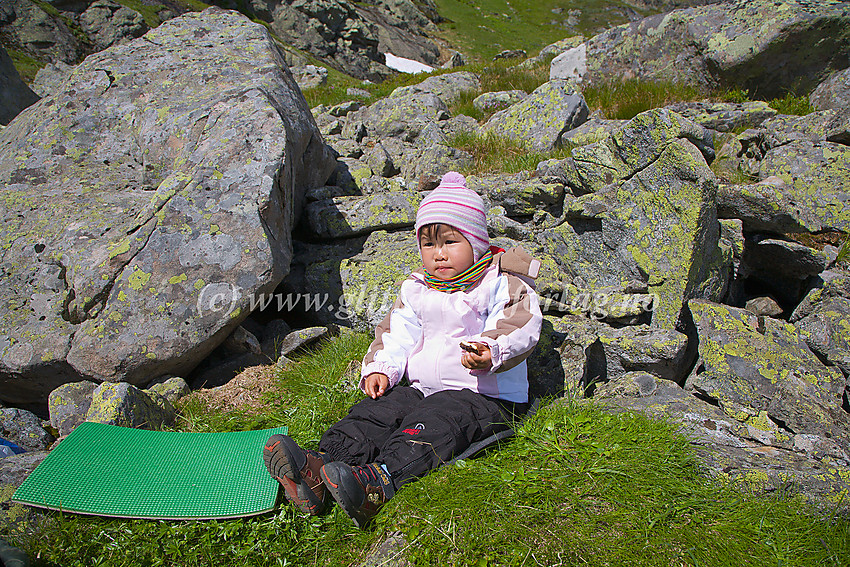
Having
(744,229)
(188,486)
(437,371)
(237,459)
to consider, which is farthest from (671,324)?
(188,486)

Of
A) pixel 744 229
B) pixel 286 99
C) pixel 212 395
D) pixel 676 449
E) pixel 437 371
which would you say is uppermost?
pixel 286 99

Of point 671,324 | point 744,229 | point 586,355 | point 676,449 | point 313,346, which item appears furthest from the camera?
point 744,229

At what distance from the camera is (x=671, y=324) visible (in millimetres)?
4695

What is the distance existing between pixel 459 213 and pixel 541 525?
2.16 m

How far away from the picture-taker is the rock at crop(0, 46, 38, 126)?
808 cm

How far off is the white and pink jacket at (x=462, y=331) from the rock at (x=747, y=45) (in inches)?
287

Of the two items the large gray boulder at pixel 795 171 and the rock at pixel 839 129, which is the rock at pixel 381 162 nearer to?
the large gray boulder at pixel 795 171

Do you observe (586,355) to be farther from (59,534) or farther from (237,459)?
(59,534)

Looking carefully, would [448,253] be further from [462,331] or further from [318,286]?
[318,286]

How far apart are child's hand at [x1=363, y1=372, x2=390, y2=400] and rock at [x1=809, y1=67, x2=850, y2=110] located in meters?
8.11

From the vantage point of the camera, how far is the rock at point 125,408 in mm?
3635

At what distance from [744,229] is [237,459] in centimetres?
568

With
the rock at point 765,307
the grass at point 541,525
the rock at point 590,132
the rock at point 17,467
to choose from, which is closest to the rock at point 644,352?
the grass at point 541,525

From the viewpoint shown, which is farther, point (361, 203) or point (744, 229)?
point (361, 203)
